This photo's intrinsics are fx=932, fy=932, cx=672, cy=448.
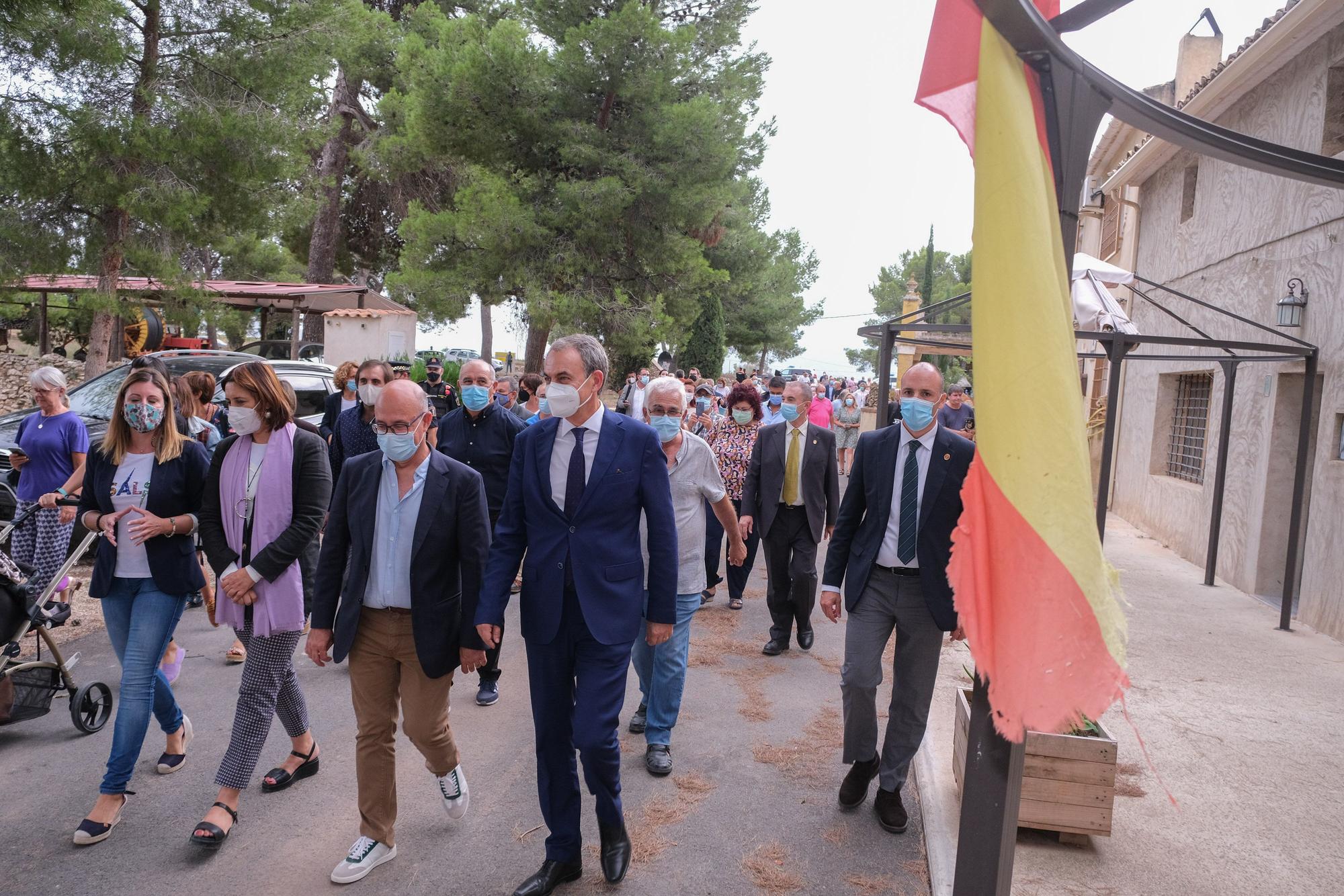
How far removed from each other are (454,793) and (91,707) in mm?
2598

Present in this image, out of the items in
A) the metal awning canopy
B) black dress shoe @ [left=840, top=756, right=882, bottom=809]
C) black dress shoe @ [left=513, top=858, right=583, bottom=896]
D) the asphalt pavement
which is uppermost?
the metal awning canopy

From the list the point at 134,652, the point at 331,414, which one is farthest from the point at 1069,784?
the point at 331,414

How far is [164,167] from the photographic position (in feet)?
39.9

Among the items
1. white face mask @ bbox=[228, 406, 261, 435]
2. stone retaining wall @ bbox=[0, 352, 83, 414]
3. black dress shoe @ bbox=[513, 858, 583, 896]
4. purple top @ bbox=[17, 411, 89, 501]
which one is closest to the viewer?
black dress shoe @ bbox=[513, 858, 583, 896]

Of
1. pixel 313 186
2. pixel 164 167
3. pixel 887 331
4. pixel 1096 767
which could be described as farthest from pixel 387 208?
pixel 1096 767

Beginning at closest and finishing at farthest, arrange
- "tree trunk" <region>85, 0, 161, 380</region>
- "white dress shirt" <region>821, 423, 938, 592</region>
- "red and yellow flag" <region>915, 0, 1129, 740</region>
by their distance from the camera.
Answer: "red and yellow flag" <region>915, 0, 1129, 740</region> < "white dress shirt" <region>821, 423, 938, 592</region> < "tree trunk" <region>85, 0, 161, 380</region>

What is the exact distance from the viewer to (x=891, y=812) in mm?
4461

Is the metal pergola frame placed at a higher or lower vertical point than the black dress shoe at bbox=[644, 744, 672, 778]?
higher

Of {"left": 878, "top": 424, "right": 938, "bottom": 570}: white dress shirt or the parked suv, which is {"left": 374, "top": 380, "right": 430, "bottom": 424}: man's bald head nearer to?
{"left": 878, "top": 424, "right": 938, "bottom": 570}: white dress shirt

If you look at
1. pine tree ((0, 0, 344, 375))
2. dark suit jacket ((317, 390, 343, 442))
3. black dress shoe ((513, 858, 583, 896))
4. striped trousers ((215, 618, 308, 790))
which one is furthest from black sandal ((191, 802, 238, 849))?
pine tree ((0, 0, 344, 375))

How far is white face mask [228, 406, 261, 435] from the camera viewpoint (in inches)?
169

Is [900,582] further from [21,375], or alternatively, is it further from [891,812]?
[21,375]

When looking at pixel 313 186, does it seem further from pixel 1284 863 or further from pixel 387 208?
pixel 1284 863

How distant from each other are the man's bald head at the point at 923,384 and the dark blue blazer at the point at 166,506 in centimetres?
348
